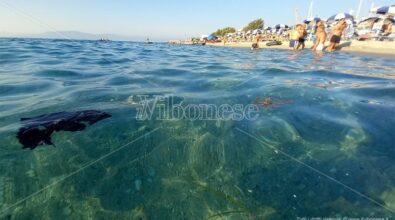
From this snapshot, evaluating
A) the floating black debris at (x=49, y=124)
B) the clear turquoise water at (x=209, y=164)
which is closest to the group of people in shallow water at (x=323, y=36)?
the clear turquoise water at (x=209, y=164)

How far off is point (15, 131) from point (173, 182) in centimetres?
282

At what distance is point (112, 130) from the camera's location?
392 centimetres

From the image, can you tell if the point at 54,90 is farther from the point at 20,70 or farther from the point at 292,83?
the point at 292,83

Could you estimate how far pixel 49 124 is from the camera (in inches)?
149

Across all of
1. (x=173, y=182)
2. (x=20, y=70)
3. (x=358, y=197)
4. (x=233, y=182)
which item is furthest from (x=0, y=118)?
(x=358, y=197)

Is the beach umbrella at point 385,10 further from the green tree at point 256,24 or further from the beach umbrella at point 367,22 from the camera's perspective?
the green tree at point 256,24

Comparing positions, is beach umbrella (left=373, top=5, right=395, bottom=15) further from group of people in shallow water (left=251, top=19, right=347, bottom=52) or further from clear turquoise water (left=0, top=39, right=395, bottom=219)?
clear turquoise water (left=0, top=39, right=395, bottom=219)

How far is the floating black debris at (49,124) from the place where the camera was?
3.48 meters

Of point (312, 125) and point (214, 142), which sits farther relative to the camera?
point (312, 125)

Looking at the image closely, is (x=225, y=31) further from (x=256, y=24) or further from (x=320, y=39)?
(x=320, y=39)

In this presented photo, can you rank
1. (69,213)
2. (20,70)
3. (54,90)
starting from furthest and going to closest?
1. (20,70)
2. (54,90)
3. (69,213)

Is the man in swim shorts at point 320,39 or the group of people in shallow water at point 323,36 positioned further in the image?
the man in swim shorts at point 320,39

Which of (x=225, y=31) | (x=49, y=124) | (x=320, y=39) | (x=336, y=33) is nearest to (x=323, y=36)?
(x=320, y=39)

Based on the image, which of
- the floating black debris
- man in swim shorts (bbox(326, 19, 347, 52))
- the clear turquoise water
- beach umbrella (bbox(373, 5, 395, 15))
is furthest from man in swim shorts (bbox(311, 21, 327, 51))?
the floating black debris
